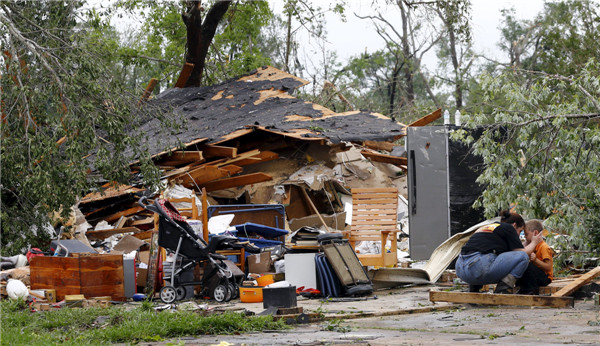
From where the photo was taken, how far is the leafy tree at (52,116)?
32.8 feet

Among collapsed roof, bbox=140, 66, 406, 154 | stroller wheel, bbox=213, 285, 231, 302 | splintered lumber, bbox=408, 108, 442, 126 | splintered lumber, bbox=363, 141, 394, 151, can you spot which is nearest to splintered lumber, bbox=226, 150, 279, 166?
collapsed roof, bbox=140, 66, 406, 154

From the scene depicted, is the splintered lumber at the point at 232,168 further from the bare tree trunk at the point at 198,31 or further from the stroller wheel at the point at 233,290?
the bare tree trunk at the point at 198,31

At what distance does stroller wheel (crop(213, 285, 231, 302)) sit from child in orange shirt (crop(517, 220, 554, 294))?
340 cm

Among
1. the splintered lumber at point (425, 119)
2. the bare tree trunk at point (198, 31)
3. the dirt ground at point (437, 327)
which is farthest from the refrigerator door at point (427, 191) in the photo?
the bare tree trunk at point (198, 31)

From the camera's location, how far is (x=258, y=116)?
1792cm

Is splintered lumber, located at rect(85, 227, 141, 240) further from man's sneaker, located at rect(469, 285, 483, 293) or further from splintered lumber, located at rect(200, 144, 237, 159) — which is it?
man's sneaker, located at rect(469, 285, 483, 293)

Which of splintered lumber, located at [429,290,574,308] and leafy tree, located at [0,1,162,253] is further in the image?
leafy tree, located at [0,1,162,253]

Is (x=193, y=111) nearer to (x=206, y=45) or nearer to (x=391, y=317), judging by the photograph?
(x=206, y=45)

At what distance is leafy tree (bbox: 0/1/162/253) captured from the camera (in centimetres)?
1000

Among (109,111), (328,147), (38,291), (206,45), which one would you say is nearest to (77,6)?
(109,111)

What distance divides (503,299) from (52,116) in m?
6.35

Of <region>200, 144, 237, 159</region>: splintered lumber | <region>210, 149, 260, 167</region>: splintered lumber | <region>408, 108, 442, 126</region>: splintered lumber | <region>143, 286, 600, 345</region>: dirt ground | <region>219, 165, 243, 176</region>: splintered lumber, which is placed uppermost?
<region>408, 108, 442, 126</region>: splintered lumber

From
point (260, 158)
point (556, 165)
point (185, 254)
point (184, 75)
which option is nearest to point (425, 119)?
point (260, 158)

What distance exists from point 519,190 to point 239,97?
12009mm
